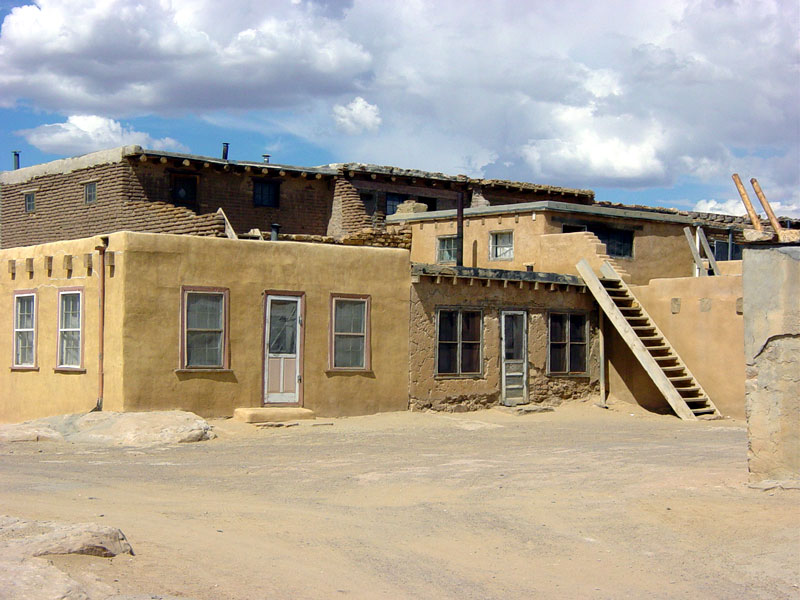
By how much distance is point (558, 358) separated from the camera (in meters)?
22.7

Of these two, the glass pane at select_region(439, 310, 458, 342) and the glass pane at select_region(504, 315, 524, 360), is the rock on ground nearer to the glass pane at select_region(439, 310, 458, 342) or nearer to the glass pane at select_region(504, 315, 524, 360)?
the glass pane at select_region(439, 310, 458, 342)

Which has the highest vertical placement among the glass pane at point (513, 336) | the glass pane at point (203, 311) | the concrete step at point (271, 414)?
the glass pane at point (203, 311)

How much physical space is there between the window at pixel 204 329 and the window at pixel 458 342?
15.4 feet

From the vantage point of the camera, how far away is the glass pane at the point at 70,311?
60.0 feet

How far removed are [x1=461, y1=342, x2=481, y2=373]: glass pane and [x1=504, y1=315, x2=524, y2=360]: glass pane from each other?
0.82 meters

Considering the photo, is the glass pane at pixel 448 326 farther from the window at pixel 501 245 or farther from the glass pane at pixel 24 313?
the glass pane at pixel 24 313

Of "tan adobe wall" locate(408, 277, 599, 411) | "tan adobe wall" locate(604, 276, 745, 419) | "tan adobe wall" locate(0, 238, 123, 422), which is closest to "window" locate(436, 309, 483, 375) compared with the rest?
"tan adobe wall" locate(408, 277, 599, 411)

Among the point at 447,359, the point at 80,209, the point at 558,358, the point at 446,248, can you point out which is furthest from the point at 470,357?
the point at 80,209

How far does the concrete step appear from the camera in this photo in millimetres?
17438

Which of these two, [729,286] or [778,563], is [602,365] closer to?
[729,286]

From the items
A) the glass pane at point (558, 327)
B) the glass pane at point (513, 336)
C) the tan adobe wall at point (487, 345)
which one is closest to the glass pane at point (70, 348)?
the tan adobe wall at point (487, 345)

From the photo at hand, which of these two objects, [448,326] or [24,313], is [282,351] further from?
[24,313]

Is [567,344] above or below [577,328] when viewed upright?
below

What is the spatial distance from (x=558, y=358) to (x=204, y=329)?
859cm
